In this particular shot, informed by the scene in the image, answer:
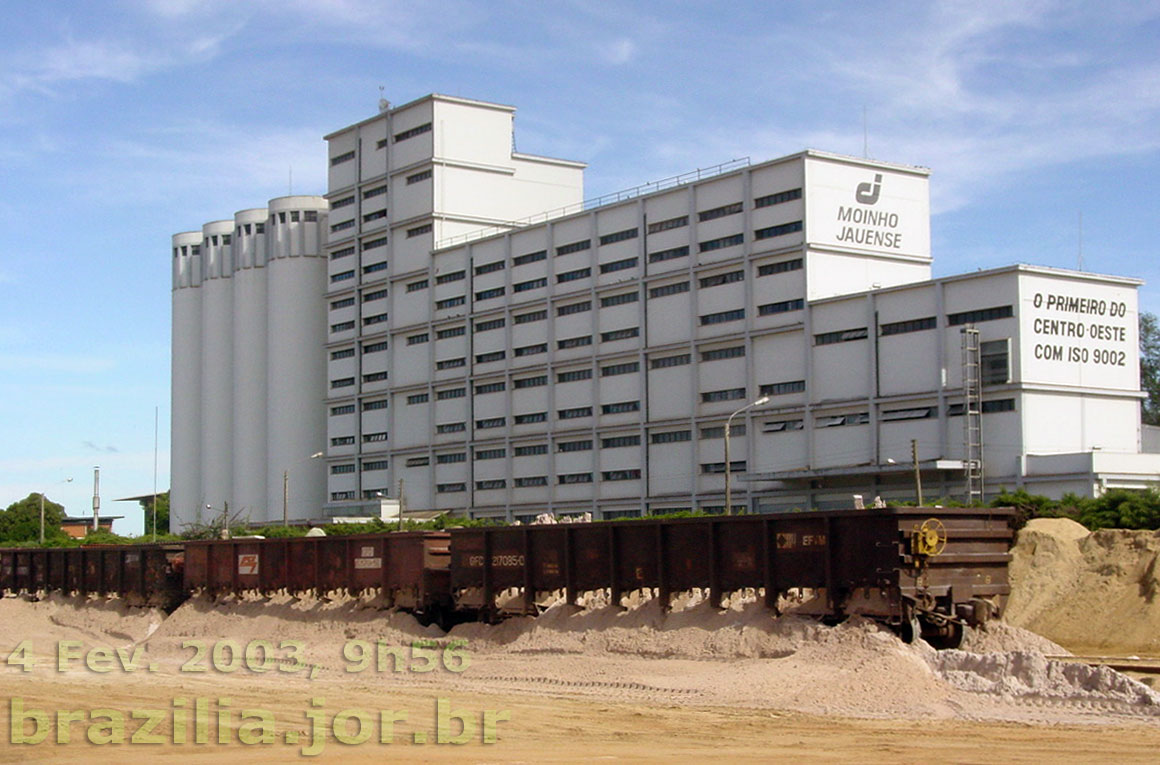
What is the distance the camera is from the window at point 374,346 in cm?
10669

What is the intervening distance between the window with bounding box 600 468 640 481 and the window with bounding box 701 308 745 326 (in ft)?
34.7

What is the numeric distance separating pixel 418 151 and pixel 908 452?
46644 millimetres

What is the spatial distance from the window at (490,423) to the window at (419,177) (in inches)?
737

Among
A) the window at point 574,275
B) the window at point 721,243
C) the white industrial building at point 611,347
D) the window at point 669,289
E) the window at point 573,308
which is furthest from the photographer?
the window at point 574,275

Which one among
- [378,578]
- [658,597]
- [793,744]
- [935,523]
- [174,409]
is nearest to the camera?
[793,744]

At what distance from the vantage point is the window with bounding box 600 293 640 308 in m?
89.4

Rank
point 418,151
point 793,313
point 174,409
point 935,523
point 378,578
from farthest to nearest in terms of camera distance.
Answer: point 174,409, point 418,151, point 793,313, point 378,578, point 935,523

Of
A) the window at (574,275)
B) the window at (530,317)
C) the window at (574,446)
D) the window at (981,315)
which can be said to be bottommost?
the window at (574,446)

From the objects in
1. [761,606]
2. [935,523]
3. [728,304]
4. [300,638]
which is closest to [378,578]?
[300,638]

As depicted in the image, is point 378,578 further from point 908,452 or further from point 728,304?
point 728,304

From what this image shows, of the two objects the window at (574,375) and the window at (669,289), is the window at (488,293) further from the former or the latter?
the window at (669,289)

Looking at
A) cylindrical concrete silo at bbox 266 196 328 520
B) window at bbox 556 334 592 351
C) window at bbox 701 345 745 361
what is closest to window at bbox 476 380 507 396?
window at bbox 556 334 592 351

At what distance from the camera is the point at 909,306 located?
245 ft

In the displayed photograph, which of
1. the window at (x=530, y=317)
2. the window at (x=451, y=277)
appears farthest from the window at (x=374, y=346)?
the window at (x=530, y=317)
